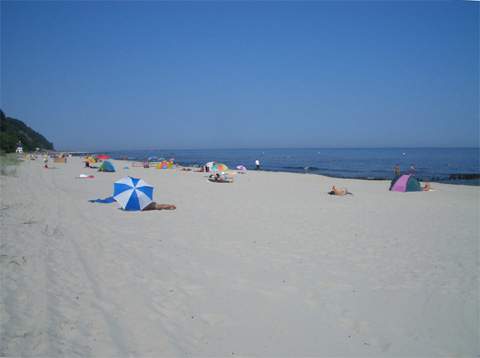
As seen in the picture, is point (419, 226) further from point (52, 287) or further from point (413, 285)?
point (52, 287)

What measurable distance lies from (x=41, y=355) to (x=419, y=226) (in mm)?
8905

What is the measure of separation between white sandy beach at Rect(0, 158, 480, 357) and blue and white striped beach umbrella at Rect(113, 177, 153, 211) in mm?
1078

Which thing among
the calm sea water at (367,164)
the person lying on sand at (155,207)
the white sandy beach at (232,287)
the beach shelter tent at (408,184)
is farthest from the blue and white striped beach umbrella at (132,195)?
the calm sea water at (367,164)

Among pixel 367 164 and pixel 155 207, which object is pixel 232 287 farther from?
pixel 367 164

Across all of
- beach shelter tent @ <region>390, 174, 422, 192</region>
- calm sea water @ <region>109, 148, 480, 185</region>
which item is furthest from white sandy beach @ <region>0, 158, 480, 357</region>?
calm sea water @ <region>109, 148, 480, 185</region>

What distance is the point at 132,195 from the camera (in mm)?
10023

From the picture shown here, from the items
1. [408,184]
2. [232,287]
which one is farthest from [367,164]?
[232,287]

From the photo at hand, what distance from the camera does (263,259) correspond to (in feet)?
19.5

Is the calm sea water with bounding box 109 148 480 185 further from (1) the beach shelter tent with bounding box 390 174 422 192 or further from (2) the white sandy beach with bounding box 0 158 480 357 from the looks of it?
(2) the white sandy beach with bounding box 0 158 480 357

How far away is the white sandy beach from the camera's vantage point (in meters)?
3.40

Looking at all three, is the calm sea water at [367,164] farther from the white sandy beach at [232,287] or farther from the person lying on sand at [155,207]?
the person lying on sand at [155,207]

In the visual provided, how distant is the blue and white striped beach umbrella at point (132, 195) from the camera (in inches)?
394

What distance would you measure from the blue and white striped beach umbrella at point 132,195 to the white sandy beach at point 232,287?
1078 mm

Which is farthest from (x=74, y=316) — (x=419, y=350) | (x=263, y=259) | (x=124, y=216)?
(x=124, y=216)
